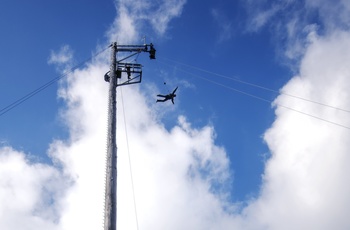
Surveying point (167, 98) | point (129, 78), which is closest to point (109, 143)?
point (129, 78)

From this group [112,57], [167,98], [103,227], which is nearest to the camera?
[103,227]

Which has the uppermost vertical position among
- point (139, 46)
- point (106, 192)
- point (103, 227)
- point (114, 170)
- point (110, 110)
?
point (139, 46)

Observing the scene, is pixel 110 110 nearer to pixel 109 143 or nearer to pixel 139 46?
pixel 109 143

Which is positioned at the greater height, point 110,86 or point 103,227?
point 110,86

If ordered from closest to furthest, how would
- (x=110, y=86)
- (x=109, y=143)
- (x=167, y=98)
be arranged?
1. (x=109, y=143)
2. (x=110, y=86)
3. (x=167, y=98)

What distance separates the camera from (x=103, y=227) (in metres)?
8.21

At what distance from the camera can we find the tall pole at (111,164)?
27.3 ft

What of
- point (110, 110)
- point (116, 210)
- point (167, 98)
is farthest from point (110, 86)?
point (167, 98)

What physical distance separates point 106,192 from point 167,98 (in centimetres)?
970

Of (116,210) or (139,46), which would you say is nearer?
(116,210)

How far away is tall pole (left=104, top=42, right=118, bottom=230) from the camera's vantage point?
832 centimetres

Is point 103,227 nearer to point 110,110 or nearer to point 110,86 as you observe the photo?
point 110,110

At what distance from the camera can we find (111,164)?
9.23 m

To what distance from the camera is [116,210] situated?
28.0ft
